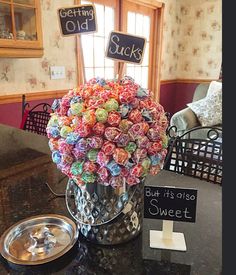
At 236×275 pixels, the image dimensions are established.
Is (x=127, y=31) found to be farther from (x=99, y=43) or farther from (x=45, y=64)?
(x=45, y=64)

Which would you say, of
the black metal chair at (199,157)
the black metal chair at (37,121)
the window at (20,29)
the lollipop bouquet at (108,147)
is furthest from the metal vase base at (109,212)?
the window at (20,29)

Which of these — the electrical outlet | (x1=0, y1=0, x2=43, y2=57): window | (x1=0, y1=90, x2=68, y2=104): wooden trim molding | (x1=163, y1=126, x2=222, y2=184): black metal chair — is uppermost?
(x1=0, y1=0, x2=43, y2=57): window

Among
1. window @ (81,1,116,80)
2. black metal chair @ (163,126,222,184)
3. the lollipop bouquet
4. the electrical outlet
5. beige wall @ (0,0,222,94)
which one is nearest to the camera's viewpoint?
the lollipop bouquet

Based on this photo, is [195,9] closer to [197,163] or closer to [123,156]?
[197,163]

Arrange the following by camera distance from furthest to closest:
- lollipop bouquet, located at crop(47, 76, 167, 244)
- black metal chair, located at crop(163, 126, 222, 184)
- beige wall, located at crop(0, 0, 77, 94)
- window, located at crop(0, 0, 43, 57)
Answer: beige wall, located at crop(0, 0, 77, 94), window, located at crop(0, 0, 43, 57), black metal chair, located at crop(163, 126, 222, 184), lollipop bouquet, located at crop(47, 76, 167, 244)

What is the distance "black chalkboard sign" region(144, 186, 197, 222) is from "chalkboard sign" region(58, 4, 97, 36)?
0.63 m

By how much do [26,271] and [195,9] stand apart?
503 cm

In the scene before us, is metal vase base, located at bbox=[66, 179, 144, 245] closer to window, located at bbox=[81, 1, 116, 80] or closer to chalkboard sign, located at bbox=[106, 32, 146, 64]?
chalkboard sign, located at bbox=[106, 32, 146, 64]

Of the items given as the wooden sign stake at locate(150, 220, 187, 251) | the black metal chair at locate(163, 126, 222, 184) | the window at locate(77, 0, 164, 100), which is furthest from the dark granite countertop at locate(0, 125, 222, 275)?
the window at locate(77, 0, 164, 100)

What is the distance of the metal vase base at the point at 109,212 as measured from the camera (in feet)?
2.25

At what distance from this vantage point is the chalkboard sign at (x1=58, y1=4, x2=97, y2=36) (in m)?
0.98

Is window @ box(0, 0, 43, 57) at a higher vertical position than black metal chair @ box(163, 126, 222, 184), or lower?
higher

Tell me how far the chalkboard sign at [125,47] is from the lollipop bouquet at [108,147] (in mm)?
172

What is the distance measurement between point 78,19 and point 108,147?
0.60 meters
